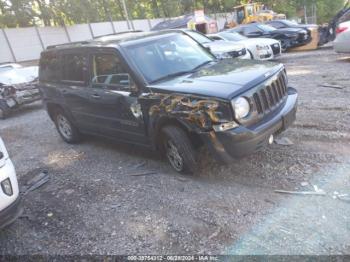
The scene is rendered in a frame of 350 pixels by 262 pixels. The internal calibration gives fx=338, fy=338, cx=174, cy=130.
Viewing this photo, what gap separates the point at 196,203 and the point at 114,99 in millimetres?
1963

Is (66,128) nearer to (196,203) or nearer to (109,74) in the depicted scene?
(109,74)

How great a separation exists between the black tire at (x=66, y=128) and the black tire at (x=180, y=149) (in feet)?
8.47

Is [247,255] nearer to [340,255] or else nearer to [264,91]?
[340,255]

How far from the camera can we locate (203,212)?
3.59 meters

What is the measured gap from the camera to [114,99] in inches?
190

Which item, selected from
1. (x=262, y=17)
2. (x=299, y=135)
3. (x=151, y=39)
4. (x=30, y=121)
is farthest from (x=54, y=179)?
(x=262, y=17)

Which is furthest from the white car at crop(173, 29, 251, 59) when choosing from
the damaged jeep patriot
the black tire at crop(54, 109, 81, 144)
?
the black tire at crop(54, 109, 81, 144)

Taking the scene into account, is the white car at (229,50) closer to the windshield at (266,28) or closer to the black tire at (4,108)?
the windshield at (266,28)

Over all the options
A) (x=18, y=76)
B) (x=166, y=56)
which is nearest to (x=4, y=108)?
(x=18, y=76)

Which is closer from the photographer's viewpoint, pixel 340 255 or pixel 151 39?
pixel 340 255

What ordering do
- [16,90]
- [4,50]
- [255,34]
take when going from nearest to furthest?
A: [16,90]
[255,34]
[4,50]

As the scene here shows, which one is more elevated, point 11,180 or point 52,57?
point 52,57

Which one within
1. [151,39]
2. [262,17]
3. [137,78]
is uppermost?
[151,39]

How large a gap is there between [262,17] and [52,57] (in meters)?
21.3
